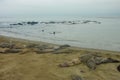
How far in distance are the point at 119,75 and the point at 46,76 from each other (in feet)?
9.27

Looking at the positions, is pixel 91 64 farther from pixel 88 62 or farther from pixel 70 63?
pixel 70 63

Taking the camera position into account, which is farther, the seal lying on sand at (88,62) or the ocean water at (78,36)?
the ocean water at (78,36)

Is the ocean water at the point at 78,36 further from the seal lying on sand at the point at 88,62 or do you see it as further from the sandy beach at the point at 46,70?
the sandy beach at the point at 46,70

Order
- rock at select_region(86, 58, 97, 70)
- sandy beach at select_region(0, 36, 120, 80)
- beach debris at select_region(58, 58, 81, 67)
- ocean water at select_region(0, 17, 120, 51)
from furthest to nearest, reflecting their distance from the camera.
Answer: ocean water at select_region(0, 17, 120, 51) < beach debris at select_region(58, 58, 81, 67) < rock at select_region(86, 58, 97, 70) < sandy beach at select_region(0, 36, 120, 80)

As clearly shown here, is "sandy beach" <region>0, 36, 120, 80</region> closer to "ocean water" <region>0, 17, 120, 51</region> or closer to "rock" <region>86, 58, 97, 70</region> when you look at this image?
"rock" <region>86, 58, 97, 70</region>

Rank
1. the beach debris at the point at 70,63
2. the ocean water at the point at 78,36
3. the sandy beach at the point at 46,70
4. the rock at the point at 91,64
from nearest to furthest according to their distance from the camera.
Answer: the sandy beach at the point at 46,70
the rock at the point at 91,64
the beach debris at the point at 70,63
the ocean water at the point at 78,36

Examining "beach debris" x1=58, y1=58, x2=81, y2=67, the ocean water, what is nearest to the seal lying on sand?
"beach debris" x1=58, y1=58, x2=81, y2=67

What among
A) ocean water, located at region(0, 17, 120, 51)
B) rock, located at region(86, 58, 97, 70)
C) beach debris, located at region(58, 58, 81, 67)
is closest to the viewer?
rock, located at region(86, 58, 97, 70)

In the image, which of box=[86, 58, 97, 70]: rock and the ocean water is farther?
the ocean water

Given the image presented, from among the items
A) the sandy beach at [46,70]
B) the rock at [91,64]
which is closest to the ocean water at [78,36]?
the rock at [91,64]

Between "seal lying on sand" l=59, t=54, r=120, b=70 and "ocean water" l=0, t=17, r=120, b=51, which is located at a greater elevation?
"seal lying on sand" l=59, t=54, r=120, b=70

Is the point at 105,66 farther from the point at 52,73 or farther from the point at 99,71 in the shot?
the point at 52,73

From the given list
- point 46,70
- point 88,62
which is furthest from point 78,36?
point 46,70

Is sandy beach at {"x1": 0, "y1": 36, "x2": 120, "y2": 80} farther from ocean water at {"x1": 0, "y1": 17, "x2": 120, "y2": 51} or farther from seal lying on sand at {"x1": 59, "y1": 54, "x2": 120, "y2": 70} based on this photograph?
ocean water at {"x1": 0, "y1": 17, "x2": 120, "y2": 51}
